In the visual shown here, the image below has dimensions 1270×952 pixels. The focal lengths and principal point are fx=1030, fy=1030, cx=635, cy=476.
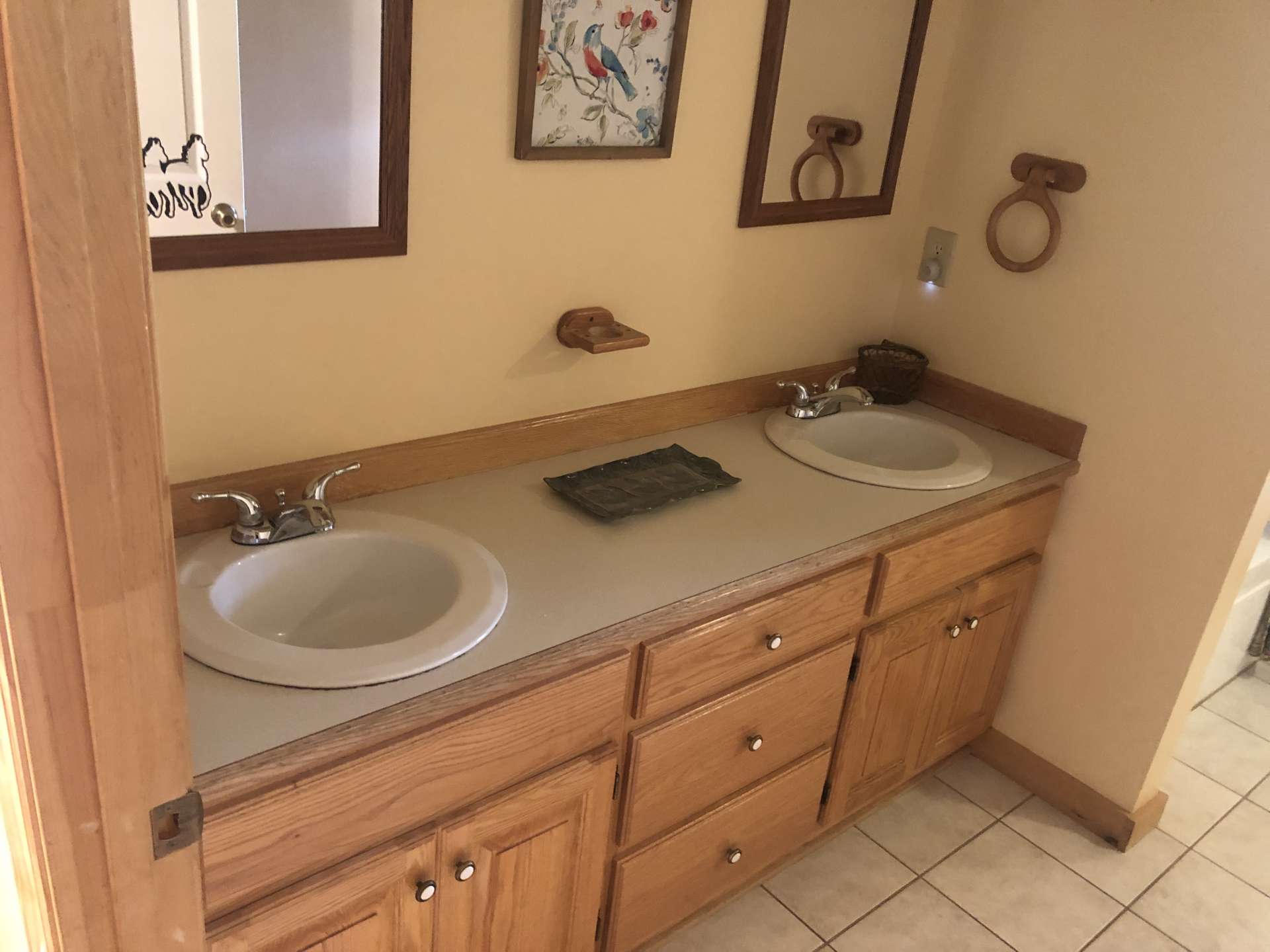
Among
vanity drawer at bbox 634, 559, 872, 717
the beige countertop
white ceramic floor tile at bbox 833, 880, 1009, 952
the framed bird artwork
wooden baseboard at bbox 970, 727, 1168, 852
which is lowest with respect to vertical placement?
white ceramic floor tile at bbox 833, 880, 1009, 952

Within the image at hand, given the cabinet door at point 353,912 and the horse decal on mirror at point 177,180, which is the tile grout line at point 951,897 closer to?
the cabinet door at point 353,912

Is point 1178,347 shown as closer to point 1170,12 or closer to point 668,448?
point 1170,12

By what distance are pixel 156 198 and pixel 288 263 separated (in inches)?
7.5

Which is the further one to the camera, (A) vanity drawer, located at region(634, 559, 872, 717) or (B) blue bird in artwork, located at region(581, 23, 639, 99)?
(B) blue bird in artwork, located at region(581, 23, 639, 99)

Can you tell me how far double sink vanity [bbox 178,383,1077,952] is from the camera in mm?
1134

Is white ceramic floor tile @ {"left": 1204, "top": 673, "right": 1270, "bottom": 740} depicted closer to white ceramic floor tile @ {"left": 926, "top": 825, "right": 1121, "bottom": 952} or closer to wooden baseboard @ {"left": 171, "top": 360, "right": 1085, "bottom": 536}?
white ceramic floor tile @ {"left": 926, "top": 825, "right": 1121, "bottom": 952}

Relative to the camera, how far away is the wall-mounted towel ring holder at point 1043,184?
2.02 meters

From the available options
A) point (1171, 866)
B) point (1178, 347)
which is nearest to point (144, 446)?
Answer: point (1178, 347)

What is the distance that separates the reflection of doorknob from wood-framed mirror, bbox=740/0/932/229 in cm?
95

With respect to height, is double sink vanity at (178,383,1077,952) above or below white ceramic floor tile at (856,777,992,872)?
above

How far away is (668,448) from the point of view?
6.14 ft

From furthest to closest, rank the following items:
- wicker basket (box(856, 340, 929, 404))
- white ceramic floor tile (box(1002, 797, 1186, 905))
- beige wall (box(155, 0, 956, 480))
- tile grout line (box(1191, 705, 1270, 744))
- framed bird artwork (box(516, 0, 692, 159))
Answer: tile grout line (box(1191, 705, 1270, 744)) < wicker basket (box(856, 340, 929, 404)) < white ceramic floor tile (box(1002, 797, 1186, 905)) < framed bird artwork (box(516, 0, 692, 159)) < beige wall (box(155, 0, 956, 480))

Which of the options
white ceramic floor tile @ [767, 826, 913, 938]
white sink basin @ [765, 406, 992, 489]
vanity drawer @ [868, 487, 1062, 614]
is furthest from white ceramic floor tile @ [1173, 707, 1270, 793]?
white sink basin @ [765, 406, 992, 489]

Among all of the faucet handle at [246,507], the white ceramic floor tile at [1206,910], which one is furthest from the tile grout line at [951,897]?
the faucet handle at [246,507]
